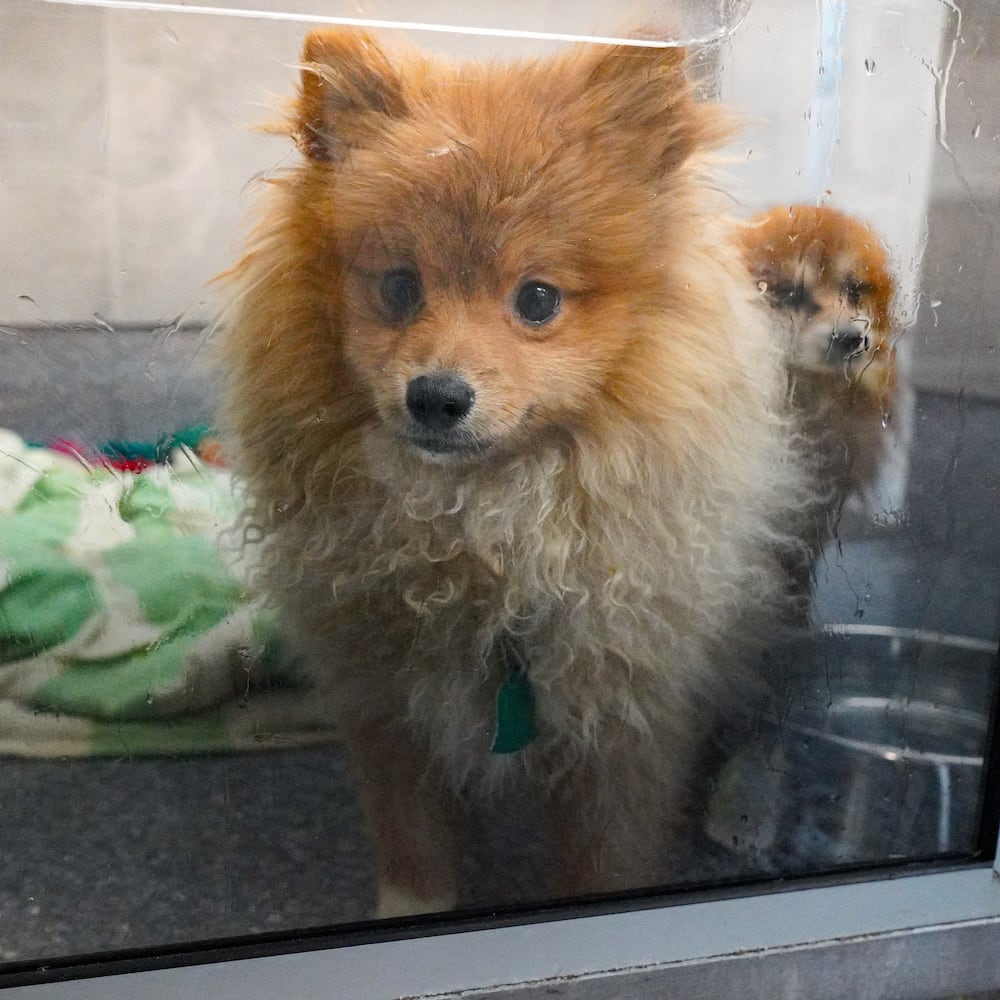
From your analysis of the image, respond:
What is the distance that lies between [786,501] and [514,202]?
0.48 m

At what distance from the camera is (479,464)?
3.20 ft

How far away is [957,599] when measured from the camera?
1271 millimetres

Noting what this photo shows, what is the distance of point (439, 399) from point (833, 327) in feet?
1.64

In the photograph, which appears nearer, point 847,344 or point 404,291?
point 404,291

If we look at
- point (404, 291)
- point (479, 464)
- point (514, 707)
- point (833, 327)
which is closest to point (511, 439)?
point (479, 464)

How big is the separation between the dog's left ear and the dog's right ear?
0.61 ft

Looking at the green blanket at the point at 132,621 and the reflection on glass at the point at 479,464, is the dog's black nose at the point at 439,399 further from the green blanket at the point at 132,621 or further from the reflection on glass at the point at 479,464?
the green blanket at the point at 132,621

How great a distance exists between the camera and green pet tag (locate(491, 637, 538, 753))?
107 cm

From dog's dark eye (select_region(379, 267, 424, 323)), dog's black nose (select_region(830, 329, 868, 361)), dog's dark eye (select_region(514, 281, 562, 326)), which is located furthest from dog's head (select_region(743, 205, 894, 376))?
dog's dark eye (select_region(379, 267, 424, 323))

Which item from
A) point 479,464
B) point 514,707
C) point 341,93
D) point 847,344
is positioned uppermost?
point 341,93

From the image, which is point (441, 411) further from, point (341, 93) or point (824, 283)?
point (824, 283)

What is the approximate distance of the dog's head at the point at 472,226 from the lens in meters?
0.90

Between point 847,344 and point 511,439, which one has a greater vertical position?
point 847,344

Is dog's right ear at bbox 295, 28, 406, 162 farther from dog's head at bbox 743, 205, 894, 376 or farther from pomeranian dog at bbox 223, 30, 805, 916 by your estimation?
Answer: dog's head at bbox 743, 205, 894, 376
